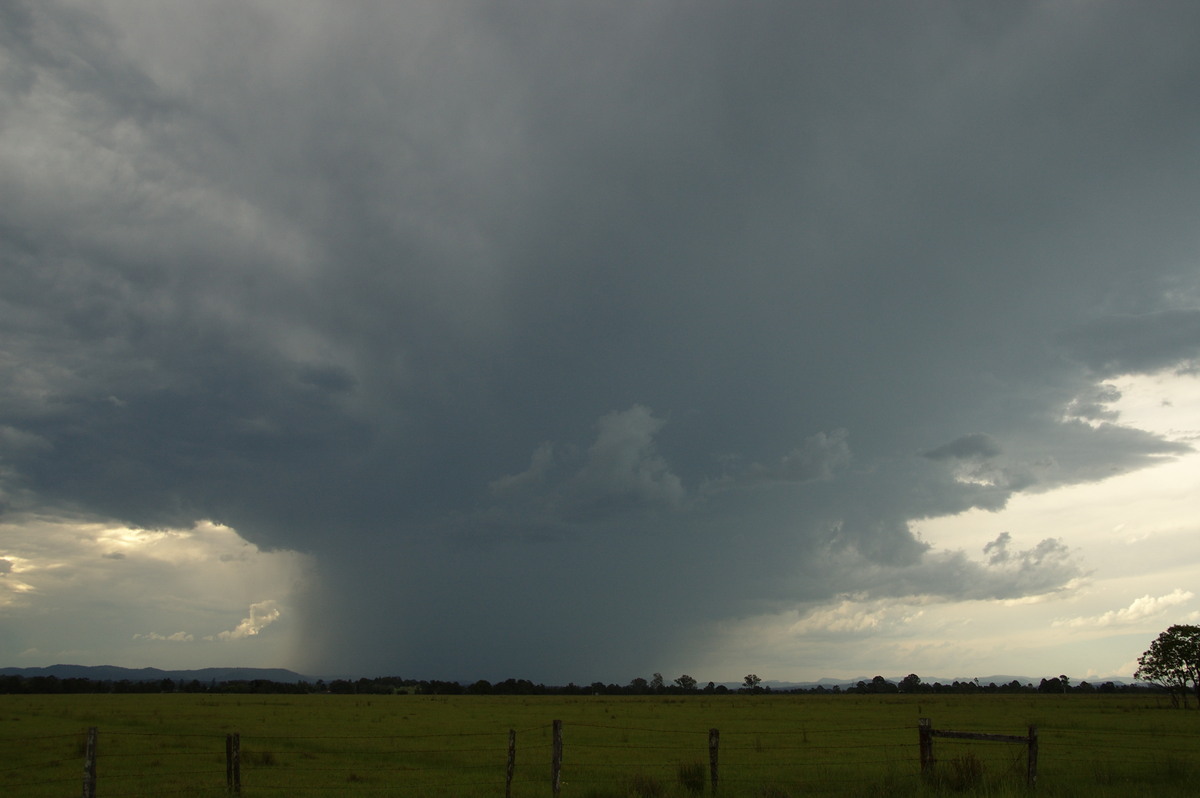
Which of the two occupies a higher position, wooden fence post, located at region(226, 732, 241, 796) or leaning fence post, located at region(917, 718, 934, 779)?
leaning fence post, located at region(917, 718, 934, 779)

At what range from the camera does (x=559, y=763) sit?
667 inches

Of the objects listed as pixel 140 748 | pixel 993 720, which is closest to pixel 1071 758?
pixel 993 720

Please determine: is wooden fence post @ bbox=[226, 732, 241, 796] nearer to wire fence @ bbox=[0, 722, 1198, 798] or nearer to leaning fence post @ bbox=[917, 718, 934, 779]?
wire fence @ bbox=[0, 722, 1198, 798]

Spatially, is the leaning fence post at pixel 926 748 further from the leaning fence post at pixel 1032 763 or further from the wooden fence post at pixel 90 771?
the wooden fence post at pixel 90 771

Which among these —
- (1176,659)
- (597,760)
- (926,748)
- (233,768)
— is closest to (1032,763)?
(926,748)

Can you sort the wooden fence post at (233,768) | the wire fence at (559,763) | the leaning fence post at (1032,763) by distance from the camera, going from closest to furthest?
the leaning fence post at (1032,763)
the wooden fence post at (233,768)
the wire fence at (559,763)

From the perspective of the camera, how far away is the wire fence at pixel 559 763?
63.0 feet

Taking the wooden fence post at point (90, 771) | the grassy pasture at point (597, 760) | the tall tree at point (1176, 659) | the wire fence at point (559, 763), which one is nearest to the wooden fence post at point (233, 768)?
the wire fence at point (559, 763)

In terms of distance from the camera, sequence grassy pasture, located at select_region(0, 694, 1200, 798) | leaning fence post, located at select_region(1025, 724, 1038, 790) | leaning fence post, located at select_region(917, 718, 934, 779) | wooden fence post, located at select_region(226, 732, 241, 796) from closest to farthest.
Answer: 1. leaning fence post, located at select_region(917, 718, 934, 779)
2. leaning fence post, located at select_region(1025, 724, 1038, 790)
3. wooden fence post, located at select_region(226, 732, 241, 796)
4. grassy pasture, located at select_region(0, 694, 1200, 798)

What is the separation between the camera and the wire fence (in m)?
19.2

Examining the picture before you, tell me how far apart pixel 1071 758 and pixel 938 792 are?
18748mm

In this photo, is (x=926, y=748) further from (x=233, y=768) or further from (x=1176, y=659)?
(x=1176, y=659)

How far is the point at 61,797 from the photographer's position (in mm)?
23594

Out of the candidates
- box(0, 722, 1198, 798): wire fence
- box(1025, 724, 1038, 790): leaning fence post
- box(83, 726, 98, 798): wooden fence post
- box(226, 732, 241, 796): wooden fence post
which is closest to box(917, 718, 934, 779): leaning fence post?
box(0, 722, 1198, 798): wire fence
